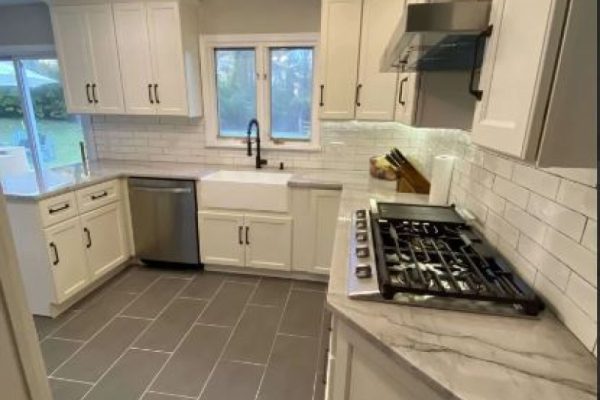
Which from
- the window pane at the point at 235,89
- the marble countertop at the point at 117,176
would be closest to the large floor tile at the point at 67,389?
the marble countertop at the point at 117,176

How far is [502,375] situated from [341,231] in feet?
3.11

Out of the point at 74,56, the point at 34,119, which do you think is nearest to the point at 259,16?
the point at 74,56

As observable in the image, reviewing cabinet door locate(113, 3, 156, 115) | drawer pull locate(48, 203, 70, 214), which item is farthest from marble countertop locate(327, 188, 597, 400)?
cabinet door locate(113, 3, 156, 115)

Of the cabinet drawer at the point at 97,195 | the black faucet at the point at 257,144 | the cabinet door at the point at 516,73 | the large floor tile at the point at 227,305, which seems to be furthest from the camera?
the black faucet at the point at 257,144

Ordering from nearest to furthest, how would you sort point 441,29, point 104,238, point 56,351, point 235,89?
point 441,29 < point 56,351 < point 104,238 < point 235,89

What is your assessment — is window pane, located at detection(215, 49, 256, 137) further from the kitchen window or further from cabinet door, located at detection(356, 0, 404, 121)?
the kitchen window

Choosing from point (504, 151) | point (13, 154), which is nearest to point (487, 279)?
point (504, 151)

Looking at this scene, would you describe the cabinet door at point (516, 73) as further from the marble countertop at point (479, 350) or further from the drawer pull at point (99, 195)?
the drawer pull at point (99, 195)

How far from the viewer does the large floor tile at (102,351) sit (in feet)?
6.31

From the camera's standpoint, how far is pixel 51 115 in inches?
152

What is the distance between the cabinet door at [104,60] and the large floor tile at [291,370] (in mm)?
2510

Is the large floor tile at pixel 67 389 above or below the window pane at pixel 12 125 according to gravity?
below

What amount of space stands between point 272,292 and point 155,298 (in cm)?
92

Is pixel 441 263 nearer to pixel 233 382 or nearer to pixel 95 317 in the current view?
pixel 233 382
